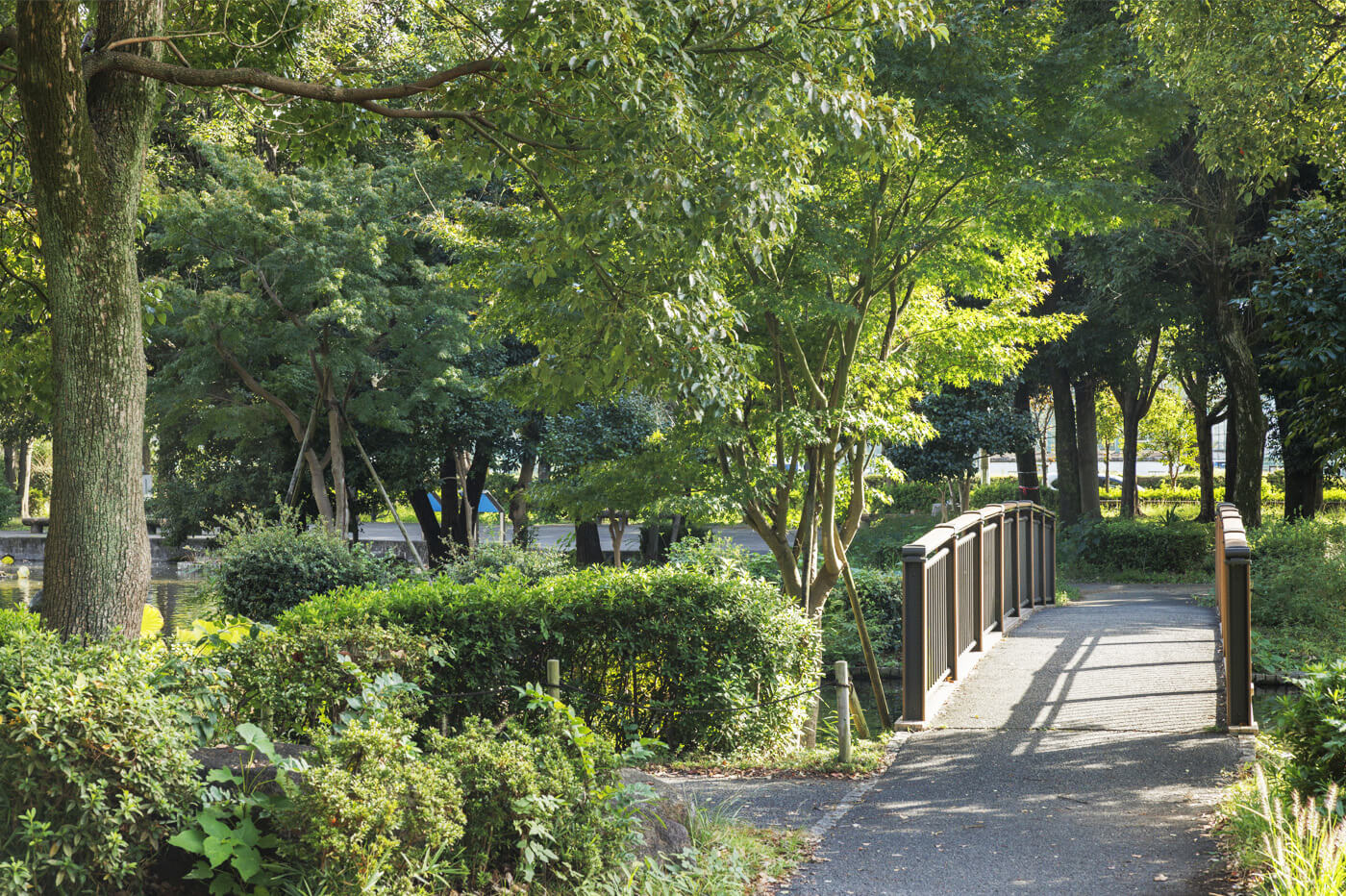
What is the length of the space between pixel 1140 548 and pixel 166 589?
71.1ft

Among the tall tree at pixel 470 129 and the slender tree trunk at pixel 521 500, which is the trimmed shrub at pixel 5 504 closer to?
the slender tree trunk at pixel 521 500

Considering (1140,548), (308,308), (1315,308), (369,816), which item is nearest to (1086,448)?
(1140,548)

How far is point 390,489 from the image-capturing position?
23266mm

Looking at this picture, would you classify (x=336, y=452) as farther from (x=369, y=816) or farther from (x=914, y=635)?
(x=369, y=816)

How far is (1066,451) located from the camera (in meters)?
25.6

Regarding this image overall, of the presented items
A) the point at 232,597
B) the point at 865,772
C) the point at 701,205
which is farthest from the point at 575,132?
the point at 232,597

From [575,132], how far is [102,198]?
265 cm

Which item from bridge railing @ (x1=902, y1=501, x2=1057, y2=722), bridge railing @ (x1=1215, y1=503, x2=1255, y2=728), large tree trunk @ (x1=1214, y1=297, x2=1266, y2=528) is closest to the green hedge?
bridge railing @ (x1=902, y1=501, x2=1057, y2=722)

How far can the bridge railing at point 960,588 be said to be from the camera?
25.2 feet

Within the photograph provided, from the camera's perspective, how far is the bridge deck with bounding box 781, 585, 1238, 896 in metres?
4.77

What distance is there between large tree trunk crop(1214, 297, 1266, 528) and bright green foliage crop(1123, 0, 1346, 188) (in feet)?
22.8

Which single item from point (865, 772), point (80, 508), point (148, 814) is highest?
point (80, 508)

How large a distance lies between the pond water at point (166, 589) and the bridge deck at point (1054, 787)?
45.8 feet

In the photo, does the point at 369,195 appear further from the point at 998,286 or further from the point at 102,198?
the point at 102,198
